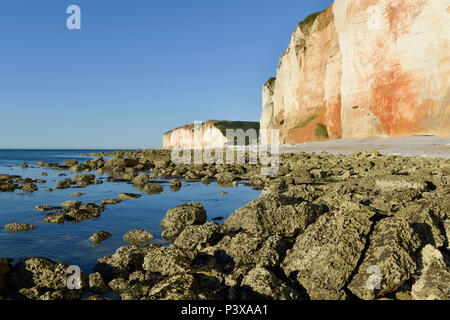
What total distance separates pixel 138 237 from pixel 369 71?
32608mm

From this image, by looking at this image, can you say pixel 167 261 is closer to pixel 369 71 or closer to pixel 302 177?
pixel 302 177

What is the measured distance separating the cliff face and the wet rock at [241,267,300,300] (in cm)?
2743

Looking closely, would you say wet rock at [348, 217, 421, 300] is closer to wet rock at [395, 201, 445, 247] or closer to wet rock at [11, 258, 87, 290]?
wet rock at [395, 201, 445, 247]

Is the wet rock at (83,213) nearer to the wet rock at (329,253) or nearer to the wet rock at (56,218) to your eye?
the wet rock at (56,218)

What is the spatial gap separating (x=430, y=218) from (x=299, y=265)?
2.32 meters

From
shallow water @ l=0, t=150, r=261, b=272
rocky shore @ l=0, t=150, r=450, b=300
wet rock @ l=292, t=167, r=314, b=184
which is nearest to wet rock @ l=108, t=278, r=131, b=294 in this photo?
rocky shore @ l=0, t=150, r=450, b=300

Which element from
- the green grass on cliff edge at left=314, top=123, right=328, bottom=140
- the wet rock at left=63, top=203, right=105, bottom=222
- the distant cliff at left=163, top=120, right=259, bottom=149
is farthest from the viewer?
the distant cliff at left=163, top=120, right=259, bottom=149

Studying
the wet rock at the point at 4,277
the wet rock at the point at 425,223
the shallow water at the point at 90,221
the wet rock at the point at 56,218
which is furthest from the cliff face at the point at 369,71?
the wet rock at the point at 4,277

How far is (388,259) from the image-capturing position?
11.6ft

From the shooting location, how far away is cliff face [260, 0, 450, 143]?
25.0m

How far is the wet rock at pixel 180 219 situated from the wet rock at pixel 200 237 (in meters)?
0.74

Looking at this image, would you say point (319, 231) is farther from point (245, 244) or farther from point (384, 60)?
point (384, 60)
